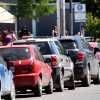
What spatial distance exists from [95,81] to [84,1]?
41.1m

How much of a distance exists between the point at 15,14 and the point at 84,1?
97.7ft

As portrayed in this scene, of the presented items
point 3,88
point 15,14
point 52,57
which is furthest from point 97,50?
point 15,14

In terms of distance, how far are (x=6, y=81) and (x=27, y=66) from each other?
1.84m

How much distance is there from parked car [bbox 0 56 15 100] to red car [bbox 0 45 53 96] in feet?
2.58

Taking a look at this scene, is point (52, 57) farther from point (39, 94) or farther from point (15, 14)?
point (15, 14)

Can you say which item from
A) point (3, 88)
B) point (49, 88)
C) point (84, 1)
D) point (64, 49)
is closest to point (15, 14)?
point (64, 49)

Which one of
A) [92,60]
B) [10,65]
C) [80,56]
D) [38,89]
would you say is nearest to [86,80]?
[80,56]

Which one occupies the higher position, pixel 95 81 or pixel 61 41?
pixel 61 41

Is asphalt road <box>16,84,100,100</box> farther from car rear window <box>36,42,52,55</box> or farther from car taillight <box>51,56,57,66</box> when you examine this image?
car rear window <box>36,42,52,55</box>

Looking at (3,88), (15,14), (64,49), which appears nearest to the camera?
(3,88)

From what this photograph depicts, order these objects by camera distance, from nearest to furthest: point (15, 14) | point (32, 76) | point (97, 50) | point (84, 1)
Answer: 1. point (32, 76)
2. point (97, 50)
3. point (15, 14)
4. point (84, 1)

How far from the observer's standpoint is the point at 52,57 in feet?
69.4

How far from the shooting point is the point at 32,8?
37031 mm

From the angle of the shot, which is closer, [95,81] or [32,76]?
[32,76]
